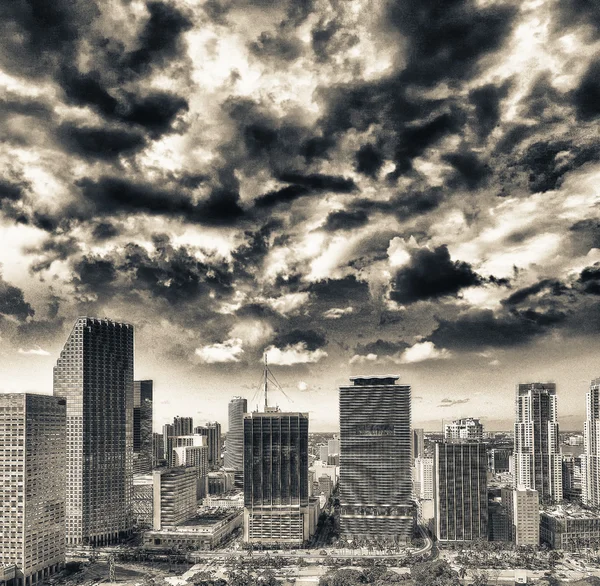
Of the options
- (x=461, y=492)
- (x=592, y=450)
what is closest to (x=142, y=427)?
(x=461, y=492)

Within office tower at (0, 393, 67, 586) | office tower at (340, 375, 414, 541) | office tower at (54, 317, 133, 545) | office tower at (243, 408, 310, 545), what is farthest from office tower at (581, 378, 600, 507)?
office tower at (0, 393, 67, 586)

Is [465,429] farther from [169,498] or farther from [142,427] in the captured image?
[169,498]

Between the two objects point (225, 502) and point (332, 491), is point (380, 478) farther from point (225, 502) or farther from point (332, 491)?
point (332, 491)

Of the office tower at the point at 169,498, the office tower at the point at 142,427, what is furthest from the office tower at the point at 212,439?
the office tower at the point at 169,498

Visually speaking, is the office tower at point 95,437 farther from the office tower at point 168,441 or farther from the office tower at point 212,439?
the office tower at point 212,439

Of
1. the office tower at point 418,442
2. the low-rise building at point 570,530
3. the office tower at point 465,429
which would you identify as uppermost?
the office tower at point 465,429

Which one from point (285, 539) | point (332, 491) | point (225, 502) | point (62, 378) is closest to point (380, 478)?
point (285, 539)
